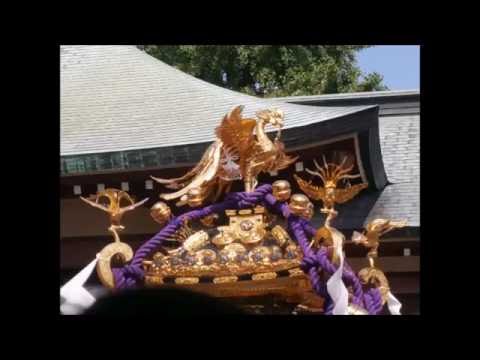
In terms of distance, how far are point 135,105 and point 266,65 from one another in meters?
9.51

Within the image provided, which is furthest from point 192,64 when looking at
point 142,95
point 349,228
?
point 349,228

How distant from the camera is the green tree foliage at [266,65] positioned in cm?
1446

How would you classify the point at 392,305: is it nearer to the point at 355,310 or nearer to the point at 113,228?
the point at 355,310

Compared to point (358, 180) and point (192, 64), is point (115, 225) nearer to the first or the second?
point (358, 180)

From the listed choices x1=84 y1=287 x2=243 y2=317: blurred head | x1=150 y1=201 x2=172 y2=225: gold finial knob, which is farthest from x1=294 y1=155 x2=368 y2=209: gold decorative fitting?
x1=84 y1=287 x2=243 y2=317: blurred head

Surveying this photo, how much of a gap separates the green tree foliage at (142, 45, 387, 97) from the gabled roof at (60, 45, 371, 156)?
8150mm

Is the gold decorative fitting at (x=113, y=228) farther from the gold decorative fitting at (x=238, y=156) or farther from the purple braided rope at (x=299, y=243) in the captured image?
the gold decorative fitting at (x=238, y=156)

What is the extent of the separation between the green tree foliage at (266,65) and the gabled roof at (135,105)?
8.15 m

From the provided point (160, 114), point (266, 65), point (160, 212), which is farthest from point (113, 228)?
point (266, 65)

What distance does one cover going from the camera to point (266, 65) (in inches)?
585

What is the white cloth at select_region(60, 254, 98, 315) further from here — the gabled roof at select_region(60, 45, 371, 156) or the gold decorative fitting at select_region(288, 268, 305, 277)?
the gold decorative fitting at select_region(288, 268, 305, 277)

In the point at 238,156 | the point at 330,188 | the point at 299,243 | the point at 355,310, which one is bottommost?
the point at 355,310

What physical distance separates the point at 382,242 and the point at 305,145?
717 millimetres

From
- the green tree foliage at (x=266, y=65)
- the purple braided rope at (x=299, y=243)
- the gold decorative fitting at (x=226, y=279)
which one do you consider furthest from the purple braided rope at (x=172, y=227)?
the green tree foliage at (x=266, y=65)
